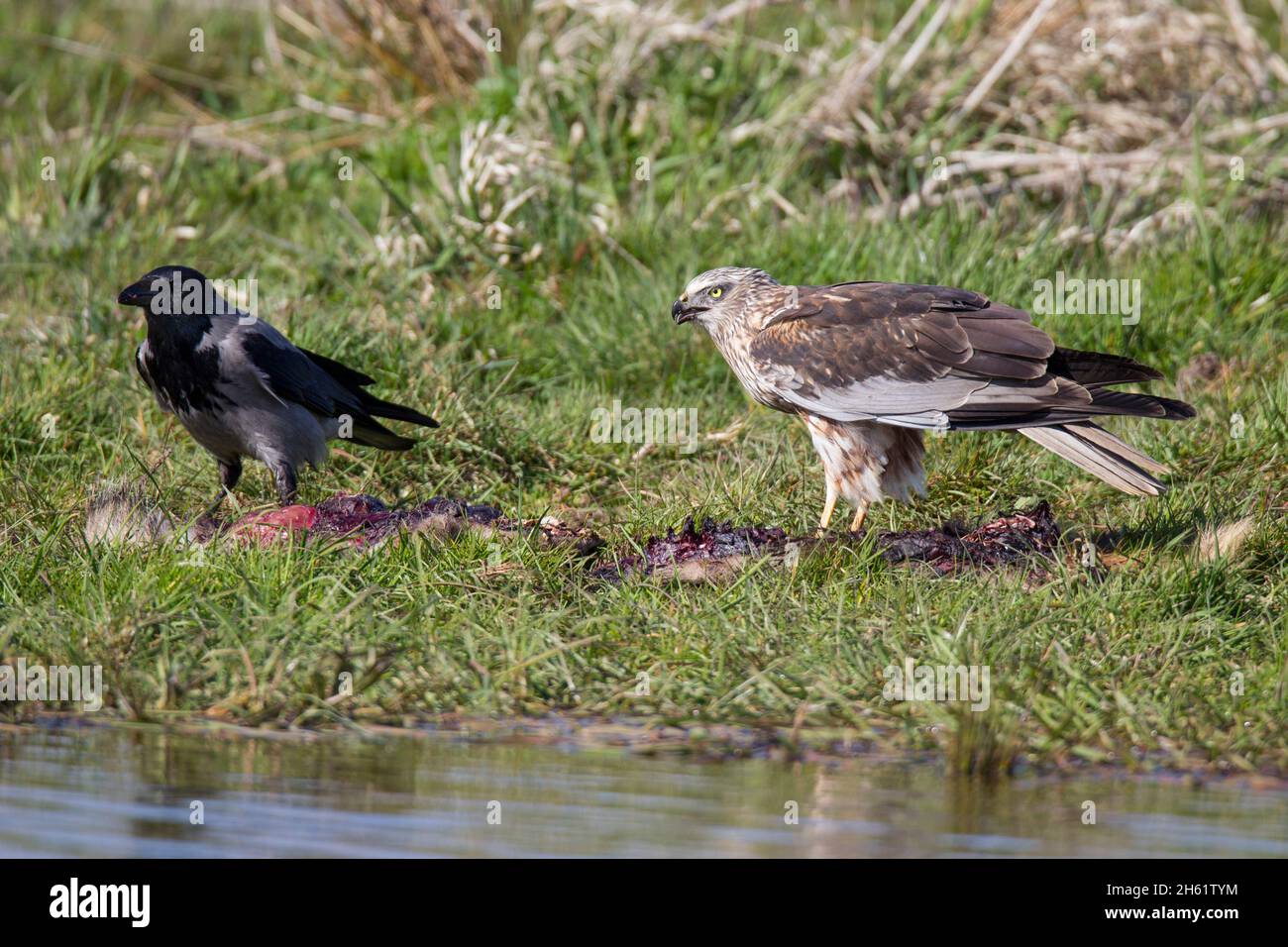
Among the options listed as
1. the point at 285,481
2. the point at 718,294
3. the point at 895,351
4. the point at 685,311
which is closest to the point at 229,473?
the point at 285,481

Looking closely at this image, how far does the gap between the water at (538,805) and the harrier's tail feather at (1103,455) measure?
5.59 feet

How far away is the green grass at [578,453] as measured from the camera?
482 cm

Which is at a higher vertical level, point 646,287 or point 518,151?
point 518,151

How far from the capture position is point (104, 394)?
24.5 ft

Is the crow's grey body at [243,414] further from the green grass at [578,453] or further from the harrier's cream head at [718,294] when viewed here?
the harrier's cream head at [718,294]

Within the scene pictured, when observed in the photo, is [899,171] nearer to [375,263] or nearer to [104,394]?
[375,263]

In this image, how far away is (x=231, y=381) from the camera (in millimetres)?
6500

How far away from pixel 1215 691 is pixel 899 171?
525 cm

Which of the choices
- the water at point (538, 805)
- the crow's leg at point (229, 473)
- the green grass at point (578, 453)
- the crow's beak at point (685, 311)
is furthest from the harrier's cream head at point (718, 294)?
the water at point (538, 805)

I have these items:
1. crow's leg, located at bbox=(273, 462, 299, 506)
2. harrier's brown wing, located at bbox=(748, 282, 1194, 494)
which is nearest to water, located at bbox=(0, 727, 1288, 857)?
harrier's brown wing, located at bbox=(748, 282, 1194, 494)

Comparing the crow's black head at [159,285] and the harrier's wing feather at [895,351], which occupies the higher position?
the crow's black head at [159,285]

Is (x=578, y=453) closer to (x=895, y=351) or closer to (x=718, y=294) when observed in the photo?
(x=718, y=294)

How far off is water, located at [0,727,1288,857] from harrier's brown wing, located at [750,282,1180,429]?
6.15 ft
